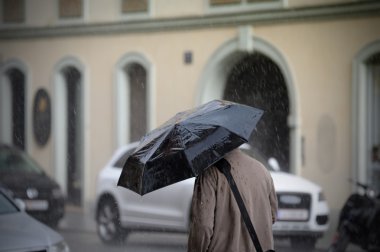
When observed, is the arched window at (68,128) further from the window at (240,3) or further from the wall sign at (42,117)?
the window at (240,3)

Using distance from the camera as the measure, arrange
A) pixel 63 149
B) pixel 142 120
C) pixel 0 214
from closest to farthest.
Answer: pixel 0 214 < pixel 142 120 < pixel 63 149

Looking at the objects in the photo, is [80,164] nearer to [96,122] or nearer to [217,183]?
[96,122]

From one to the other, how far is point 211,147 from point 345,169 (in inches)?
452

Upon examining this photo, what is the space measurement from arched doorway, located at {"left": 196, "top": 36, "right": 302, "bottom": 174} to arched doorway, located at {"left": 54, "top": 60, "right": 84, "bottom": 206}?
3725 mm

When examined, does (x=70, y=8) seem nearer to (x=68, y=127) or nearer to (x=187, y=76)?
→ (x=68, y=127)

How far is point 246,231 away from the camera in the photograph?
4.62 meters

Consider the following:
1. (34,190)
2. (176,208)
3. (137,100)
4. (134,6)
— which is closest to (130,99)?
(137,100)

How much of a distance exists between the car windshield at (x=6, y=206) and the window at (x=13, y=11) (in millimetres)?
13247

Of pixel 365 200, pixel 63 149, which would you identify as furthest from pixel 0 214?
pixel 63 149

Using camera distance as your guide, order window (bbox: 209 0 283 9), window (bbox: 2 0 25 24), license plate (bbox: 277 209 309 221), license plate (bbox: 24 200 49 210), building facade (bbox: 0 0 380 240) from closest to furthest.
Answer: license plate (bbox: 277 209 309 221), license plate (bbox: 24 200 49 210), building facade (bbox: 0 0 380 240), window (bbox: 209 0 283 9), window (bbox: 2 0 25 24)

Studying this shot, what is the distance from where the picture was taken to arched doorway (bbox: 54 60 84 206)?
2066 centimetres

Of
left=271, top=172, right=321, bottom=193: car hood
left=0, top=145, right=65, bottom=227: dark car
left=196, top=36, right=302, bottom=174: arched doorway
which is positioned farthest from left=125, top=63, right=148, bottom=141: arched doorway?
left=271, top=172, right=321, bottom=193: car hood

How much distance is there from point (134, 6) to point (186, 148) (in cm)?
1492

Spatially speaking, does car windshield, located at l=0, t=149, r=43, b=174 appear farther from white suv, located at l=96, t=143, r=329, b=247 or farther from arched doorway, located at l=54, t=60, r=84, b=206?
arched doorway, located at l=54, t=60, r=84, b=206
